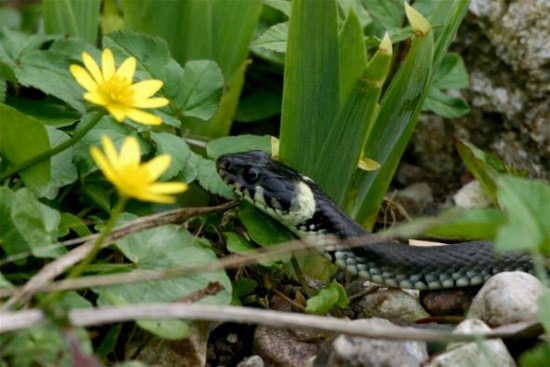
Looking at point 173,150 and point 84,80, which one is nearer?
point 84,80

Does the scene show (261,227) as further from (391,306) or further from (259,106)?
(259,106)

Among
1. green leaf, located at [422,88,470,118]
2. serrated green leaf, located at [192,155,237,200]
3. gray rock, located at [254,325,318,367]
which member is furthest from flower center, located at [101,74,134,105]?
green leaf, located at [422,88,470,118]

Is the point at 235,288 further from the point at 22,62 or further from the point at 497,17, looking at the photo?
the point at 497,17

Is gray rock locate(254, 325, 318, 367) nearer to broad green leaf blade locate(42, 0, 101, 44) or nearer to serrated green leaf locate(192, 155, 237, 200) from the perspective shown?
serrated green leaf locate(192, 155, 237, 200)

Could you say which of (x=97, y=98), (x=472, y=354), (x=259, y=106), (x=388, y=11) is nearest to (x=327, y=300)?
(x=472, y=354)

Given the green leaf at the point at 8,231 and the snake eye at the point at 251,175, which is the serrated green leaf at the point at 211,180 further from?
the green leaf at the point at 8,231

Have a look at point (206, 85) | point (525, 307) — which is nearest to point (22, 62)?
point (206, 85)
